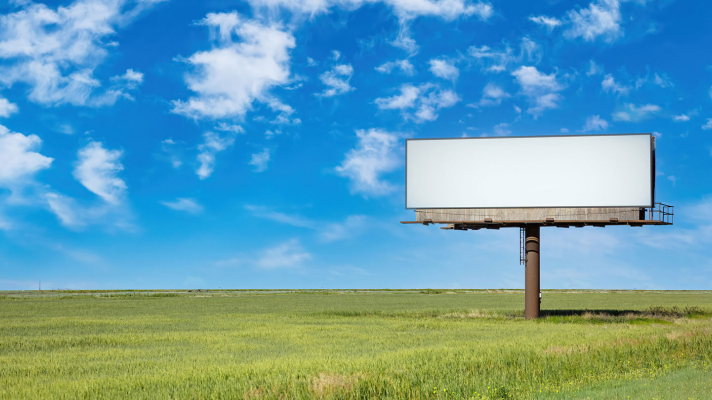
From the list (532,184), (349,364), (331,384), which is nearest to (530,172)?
(532,184)

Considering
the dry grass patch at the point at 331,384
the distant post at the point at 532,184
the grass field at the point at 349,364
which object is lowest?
the grass field at the point at 349,364

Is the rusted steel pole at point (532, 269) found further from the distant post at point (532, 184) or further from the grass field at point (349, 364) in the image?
the grass field at point (349, 364)

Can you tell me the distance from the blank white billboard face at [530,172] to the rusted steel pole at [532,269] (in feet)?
5.95

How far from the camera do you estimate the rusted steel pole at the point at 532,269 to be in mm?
38094

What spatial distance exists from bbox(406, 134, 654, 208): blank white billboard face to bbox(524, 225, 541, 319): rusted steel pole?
1.81 m

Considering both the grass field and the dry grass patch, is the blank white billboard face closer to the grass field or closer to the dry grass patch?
the grass field

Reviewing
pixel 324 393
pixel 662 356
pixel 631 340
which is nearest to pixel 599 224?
pixel 631 340

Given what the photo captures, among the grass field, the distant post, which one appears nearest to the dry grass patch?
the grass field

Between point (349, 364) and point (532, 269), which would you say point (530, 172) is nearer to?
point (532, 269)

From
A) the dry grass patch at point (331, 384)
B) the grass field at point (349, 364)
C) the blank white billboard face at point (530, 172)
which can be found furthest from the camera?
the blank white billboard face at point (530, 172)

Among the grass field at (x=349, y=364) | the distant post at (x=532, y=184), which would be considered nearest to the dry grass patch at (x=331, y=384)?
the grass field at (x=349, y=364)

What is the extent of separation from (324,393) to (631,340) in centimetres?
1395

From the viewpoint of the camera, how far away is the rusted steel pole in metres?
38.1

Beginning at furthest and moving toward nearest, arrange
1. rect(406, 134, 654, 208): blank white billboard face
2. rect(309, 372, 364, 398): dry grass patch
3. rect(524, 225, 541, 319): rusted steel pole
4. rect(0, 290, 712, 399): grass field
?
rect(524, 225, 541, 319): rusted steel pole < rect(406, 134, 654, 208): blank white billboard face < rect(0, 290, 712, 399): grass field < rect(309, 372, 364, 398): dry grass patch
